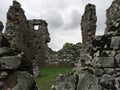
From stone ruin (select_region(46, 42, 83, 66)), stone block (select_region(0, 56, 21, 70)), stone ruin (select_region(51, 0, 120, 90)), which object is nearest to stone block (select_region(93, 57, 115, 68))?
stone ruin (select_region(51, 0, 120, 90))

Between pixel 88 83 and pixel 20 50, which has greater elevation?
pixel 20 50

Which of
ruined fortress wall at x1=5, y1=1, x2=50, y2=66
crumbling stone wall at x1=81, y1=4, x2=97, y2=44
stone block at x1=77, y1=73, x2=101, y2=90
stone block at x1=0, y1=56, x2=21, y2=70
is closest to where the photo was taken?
stone block at x1=0, y1=56, x2=21, y2=70

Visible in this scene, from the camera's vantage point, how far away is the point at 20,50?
6.88m

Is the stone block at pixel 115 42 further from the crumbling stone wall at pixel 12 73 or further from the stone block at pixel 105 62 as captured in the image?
the crumbling stone wall at pixel 12 73

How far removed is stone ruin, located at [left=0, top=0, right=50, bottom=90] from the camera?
21.1 ft

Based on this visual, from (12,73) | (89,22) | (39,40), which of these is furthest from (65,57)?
(12,73)

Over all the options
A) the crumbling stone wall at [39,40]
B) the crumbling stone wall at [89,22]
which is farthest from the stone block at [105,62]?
the crumbling stone wall at [39,40]

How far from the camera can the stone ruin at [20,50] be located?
6438 mm

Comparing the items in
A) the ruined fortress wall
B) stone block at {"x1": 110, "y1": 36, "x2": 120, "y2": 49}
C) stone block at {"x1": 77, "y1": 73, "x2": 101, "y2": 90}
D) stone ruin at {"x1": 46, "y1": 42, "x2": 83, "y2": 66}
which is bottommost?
stone block at {"x1": 77, "y1": 73, "x2": 101, "y2": 90}

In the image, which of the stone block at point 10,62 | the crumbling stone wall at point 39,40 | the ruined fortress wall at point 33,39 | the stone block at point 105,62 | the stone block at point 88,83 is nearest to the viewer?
the stone block at point 10,62

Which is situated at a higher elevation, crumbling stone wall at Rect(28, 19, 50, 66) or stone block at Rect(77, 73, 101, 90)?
crumbling stone wall at Rect(28, 19, 50, 66)

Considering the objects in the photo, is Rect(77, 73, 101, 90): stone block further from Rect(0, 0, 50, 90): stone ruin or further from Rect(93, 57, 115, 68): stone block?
Rect(0, 0, 50, 90): stone ruin

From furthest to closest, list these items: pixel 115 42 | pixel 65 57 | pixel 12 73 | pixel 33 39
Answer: pixel 33 39
pixel 65 57
pixel 115 42
pixel 12 73

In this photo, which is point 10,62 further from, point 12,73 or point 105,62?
point 105,62
